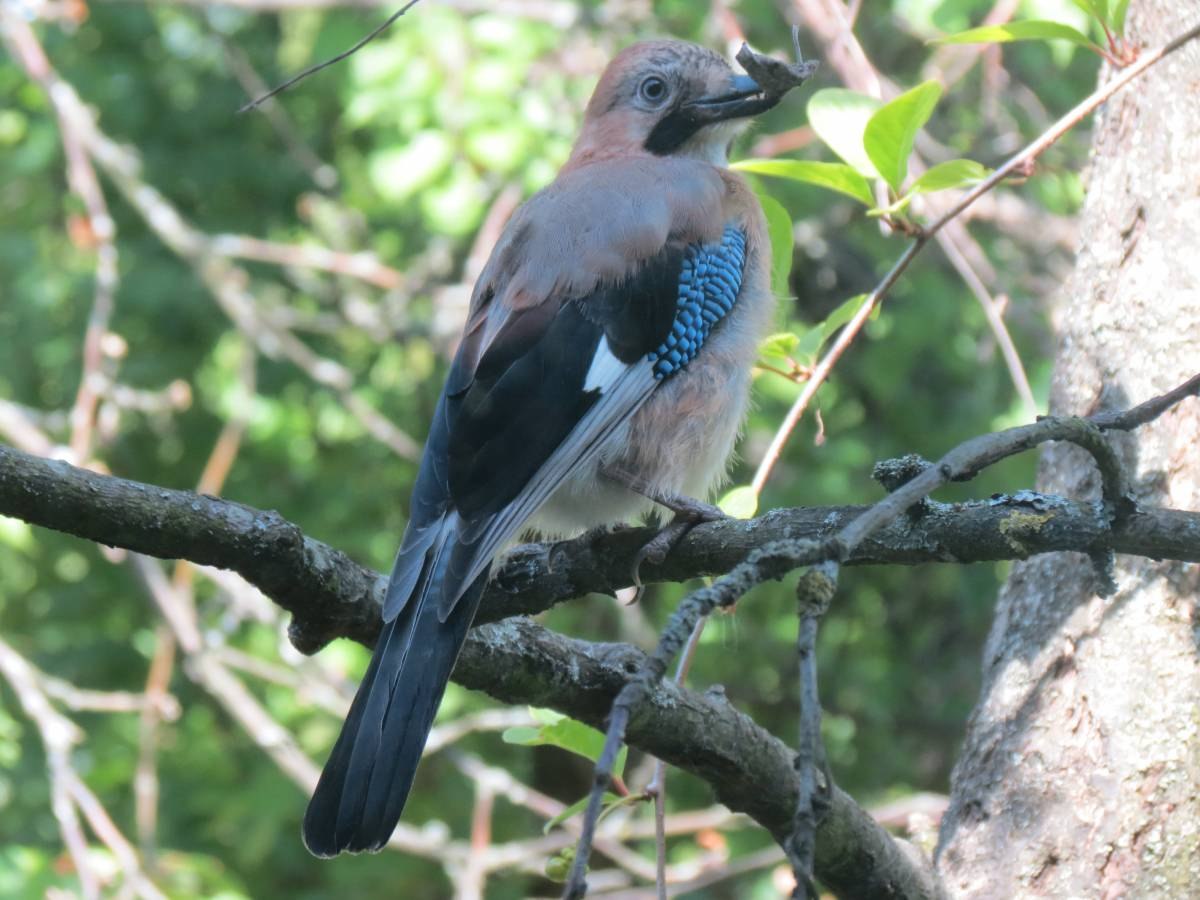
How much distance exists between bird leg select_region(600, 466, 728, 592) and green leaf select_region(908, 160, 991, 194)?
69 centimetres

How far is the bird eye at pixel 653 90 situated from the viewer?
12.7 feet

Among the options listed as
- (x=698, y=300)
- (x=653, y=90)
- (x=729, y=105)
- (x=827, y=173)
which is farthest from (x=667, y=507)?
(x=653, y=90)

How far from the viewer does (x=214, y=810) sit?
6.21 metres

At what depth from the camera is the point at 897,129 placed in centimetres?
248

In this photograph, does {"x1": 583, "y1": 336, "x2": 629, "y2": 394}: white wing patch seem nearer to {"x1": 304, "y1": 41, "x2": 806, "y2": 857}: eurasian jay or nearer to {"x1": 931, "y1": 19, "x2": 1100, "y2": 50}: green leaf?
{"x1": 304, "y1": 41, "x2": 806, "y2": 857}: eurasian jay

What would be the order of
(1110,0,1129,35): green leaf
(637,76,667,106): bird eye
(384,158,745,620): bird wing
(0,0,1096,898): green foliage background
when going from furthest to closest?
(0,0,1096,898): green foliage background, (637,76,667,106): bird eye, (384,158,745,620): bird wing, (1110,0,1129,35): green leaf

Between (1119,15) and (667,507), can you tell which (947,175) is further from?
(667,507)

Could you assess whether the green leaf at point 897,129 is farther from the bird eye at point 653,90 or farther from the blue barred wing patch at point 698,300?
the bird eye at point 653,90

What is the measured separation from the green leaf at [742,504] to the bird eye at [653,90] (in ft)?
4.81

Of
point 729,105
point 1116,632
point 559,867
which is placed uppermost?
point 729,105

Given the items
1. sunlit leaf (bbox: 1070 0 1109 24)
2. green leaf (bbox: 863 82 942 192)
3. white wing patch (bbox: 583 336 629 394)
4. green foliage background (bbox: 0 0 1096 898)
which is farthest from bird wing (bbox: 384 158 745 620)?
green foliage background (bbox: 0 0 1096 898)

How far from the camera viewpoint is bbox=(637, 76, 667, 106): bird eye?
386 cm

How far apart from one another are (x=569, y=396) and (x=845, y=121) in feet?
2.53

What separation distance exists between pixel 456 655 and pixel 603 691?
0.26 metres
